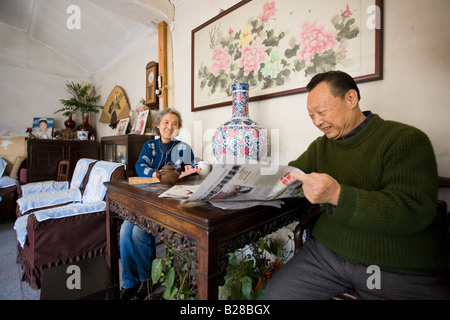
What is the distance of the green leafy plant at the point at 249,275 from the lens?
3.32ft

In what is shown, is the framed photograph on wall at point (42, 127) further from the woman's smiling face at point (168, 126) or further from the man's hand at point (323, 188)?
the man's hand at point (323, 188)

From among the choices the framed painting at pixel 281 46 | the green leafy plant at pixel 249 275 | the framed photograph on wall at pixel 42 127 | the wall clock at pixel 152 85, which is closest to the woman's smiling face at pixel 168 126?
the framed painting at pixel 281 46

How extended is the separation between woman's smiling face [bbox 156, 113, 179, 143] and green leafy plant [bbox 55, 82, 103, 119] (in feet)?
10.3

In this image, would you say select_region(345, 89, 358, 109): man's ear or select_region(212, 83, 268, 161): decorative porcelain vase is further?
select_region(212, 83, 268, 161): decorative porcelain vase

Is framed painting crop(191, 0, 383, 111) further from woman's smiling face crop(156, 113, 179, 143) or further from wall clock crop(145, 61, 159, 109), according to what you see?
wall clock crop(145, 61, 159, 109)

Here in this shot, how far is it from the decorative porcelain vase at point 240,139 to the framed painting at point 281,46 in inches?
14.3

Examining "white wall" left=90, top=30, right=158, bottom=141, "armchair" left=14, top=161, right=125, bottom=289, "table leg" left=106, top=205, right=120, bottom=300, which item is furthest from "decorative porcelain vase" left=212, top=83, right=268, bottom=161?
"white wall" left=90, top=30, right=158, bottom=141

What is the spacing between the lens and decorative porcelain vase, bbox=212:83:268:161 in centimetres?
120

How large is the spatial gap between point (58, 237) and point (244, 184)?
1.71m

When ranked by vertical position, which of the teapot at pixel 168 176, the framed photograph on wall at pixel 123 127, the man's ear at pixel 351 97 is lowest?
the teapot at pixel 168 176

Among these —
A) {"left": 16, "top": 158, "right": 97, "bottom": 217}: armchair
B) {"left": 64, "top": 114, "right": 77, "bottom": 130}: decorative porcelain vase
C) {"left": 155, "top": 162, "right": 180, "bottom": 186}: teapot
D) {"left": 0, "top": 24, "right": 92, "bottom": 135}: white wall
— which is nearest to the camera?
{"left": 155, "top": 162, "right": 180, "bottom": 186}: teapot

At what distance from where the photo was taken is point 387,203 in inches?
23.4

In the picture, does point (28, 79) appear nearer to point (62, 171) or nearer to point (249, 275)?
point (62, 171)
